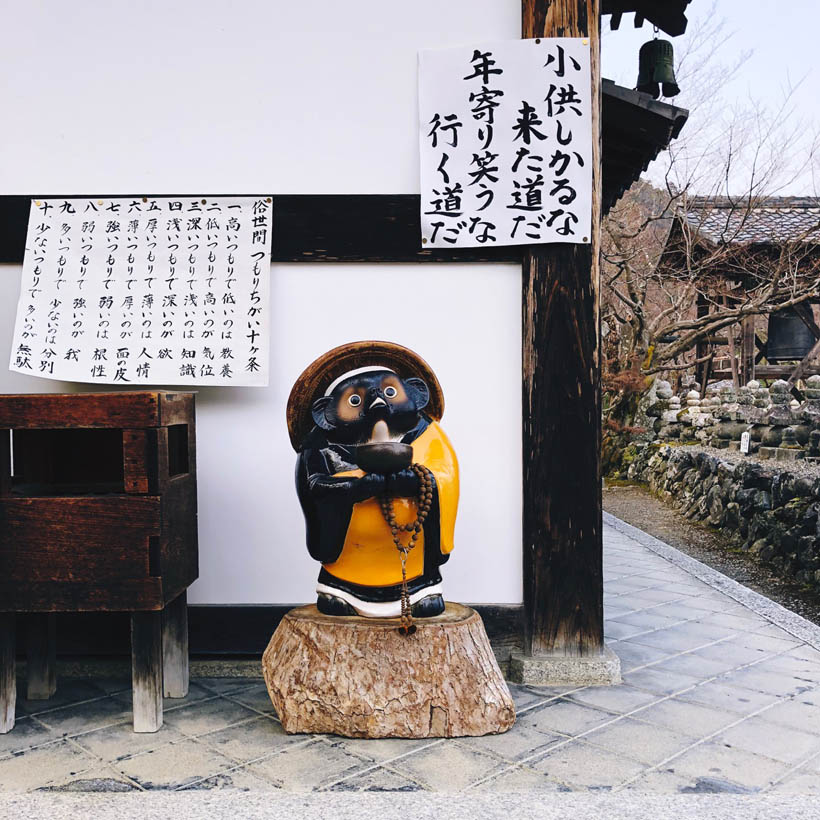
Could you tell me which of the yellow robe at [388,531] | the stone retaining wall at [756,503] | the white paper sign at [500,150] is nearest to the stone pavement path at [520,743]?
the yellow robe at [388,531]

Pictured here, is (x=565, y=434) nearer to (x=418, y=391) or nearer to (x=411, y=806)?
(x=418, y=391)

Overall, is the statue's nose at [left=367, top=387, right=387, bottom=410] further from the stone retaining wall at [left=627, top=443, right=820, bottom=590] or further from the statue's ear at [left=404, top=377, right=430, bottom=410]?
the stone retaining wall at [left=627, top=443, right=820, bottom=590]

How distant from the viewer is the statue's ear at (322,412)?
3361mm

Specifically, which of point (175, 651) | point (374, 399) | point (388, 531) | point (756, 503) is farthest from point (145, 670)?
point (756, 503)

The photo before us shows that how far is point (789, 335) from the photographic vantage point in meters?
14.3

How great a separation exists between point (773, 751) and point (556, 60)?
124 inches

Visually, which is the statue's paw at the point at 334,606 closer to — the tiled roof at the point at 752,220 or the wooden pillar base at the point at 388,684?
the wooden pillar base at the point at 388,684

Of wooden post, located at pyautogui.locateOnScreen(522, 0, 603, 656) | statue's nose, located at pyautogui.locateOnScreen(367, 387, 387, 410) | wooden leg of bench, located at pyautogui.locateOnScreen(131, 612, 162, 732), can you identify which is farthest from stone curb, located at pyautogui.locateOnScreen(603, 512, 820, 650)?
wooden leg of bench, located at pyautogui.locateOnScreen(131, 612, 162, 732)

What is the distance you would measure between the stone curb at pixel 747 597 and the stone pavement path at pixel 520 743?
14.1 inches

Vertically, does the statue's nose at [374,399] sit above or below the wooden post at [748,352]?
below

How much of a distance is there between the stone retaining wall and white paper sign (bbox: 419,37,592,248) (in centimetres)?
513

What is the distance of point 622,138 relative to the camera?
5129mm

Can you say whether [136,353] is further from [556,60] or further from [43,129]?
[556,60]

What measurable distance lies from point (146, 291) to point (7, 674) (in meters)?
1.79
